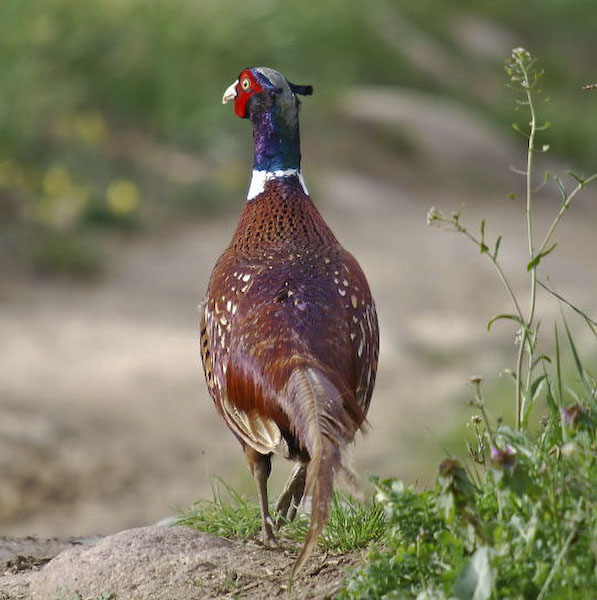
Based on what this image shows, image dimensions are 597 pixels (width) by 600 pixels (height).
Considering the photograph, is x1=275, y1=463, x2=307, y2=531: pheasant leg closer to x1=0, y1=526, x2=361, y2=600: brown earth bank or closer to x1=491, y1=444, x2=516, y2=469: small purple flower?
x1=0, y1=526, x2=361, y2=600: brown earth bank

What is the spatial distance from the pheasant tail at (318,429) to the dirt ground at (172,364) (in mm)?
1647

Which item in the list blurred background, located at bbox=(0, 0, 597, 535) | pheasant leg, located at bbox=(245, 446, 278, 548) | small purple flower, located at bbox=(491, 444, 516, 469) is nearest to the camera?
small purple flower, located at bbox=(491, 444, 516, 469)

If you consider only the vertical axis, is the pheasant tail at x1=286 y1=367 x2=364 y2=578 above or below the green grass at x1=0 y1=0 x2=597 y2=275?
below

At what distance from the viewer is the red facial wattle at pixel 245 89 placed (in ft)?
13.2

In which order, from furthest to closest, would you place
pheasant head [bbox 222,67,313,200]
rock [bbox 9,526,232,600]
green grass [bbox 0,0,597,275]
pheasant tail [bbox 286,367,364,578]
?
green grass [bbox 0,0,597,275] → pheasant head [bbox 222,67,313,200] → rock [bbox 9,526,232,600] → pheasant tail [bbox 286,367,364,578]

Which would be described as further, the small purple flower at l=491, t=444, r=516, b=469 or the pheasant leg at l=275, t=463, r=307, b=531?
the pheasant leg at l=275, t=463, r=307, b=531

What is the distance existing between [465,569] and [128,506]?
14.9 ft

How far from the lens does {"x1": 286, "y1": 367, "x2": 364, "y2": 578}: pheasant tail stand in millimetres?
2678

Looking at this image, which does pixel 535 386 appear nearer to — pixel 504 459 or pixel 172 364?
pixel 504 459

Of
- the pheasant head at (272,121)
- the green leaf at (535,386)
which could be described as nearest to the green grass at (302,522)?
the green leaf at (535,386)

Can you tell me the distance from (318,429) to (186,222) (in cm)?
833

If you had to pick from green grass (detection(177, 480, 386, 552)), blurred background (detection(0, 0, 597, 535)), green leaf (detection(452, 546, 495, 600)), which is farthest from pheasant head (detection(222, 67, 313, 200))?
blurred background (detection(0, 0, 597, 535))

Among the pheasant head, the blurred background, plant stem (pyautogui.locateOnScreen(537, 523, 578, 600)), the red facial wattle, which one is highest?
the blurred background

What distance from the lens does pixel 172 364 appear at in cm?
816
